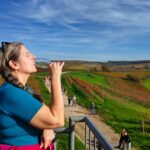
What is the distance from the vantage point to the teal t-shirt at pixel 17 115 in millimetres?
3170

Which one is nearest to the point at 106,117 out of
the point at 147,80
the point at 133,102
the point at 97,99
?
the point at 97,99

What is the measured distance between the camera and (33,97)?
3.30 metres

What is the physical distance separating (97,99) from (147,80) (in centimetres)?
5660

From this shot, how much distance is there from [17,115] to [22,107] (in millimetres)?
76

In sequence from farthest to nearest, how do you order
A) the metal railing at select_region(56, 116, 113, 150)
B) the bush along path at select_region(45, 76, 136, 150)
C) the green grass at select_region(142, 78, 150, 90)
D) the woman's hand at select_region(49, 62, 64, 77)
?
the green grass at select_region(142, 78, 150, 90) → the bush along path at select_region(45, 76, 136, 150) → the metal railing at select_region(56, 116, 113, 150) → the woman's hand at select_region(49, 62, 64, 77)

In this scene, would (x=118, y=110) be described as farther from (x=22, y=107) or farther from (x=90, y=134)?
(x=22, y=107)

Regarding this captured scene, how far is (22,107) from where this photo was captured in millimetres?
3166

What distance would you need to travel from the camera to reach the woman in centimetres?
318

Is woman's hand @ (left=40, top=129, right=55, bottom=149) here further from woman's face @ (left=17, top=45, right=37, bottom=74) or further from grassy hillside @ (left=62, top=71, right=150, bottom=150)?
grassy hillside @ (left=62, top=71, right=150, bottom=150)

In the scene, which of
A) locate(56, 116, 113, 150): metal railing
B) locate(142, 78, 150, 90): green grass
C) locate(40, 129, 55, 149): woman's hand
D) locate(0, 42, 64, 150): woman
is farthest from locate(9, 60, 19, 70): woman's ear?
locate(142, 78, 150, 90): green grass

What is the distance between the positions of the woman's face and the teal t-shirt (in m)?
0.18

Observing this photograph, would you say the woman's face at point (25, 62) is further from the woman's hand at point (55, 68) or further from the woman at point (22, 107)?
the woman's hand at point (55, 68)

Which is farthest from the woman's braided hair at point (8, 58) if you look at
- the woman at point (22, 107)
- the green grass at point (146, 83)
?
the green grass at point (146, 83)

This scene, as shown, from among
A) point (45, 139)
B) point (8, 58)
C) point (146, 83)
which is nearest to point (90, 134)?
point (45, 139)
